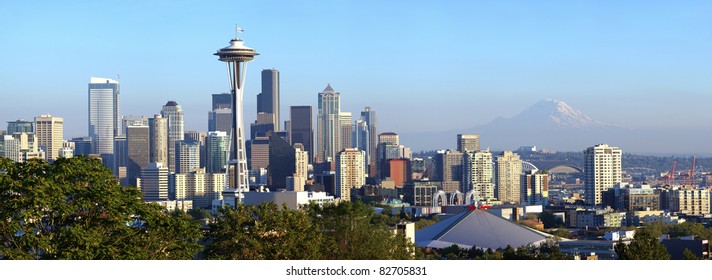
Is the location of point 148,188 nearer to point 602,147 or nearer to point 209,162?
point 209,162

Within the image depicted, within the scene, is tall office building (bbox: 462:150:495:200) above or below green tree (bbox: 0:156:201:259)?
below

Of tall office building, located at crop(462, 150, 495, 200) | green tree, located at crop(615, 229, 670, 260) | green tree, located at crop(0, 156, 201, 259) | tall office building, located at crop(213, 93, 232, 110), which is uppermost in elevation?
tall office building, located at crop(213, 93, 232, 110)

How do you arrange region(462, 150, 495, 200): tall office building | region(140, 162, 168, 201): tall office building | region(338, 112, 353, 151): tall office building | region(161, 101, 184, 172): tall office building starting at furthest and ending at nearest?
region(338, 112, 353, 151): tall office building → region(161, 101, 184, 172): tall office building → region(462, 150, 495, 200): tall office building → region(140, 162, 168, 201): tall office building

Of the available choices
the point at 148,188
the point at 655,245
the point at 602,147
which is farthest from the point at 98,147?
the point at 655,245

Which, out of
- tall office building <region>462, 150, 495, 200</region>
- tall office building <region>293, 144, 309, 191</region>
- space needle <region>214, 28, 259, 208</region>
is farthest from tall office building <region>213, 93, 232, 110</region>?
space needle <region>214, 28, 259, 208</region>

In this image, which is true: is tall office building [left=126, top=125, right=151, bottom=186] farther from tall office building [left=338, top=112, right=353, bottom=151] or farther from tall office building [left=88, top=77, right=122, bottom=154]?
tall office building [left=338, top=112, right=353, bottom=151]

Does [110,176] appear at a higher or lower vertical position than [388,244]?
higher

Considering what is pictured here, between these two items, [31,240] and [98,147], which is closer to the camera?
[31,240]
